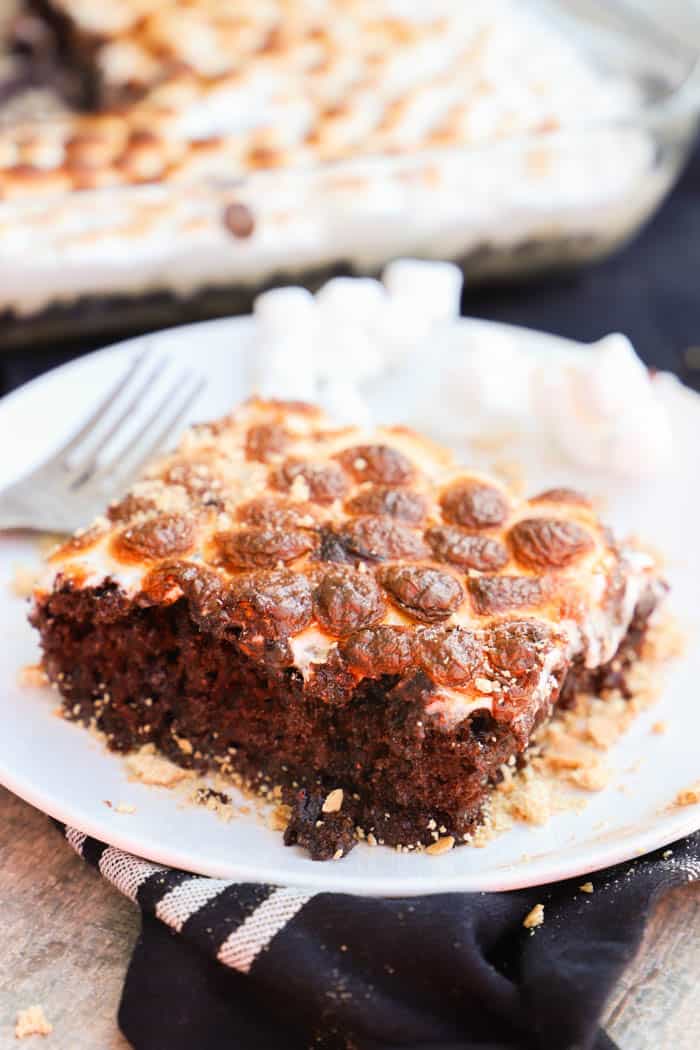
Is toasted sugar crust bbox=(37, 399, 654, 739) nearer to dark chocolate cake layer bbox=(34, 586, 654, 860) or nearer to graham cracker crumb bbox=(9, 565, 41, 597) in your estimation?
dark chocolate cake layer bbox=(34, 586, 654, 860)

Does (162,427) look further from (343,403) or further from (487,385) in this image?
(487,385)

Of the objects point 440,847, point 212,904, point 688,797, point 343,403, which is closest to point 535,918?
point 440,847

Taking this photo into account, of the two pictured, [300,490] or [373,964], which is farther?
[300,490]

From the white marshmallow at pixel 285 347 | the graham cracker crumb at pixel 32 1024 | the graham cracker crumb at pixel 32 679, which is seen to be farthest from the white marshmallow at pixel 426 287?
the graham cracker crumb at pixel 32 1024

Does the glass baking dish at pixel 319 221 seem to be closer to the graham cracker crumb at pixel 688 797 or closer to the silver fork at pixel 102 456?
the silver fork at pixel 102 456

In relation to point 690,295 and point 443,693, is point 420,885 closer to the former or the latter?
point 443,693

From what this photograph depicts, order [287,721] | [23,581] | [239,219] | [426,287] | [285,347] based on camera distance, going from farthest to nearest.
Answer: [239,219] → [426,287] → [285,347] → [23,581] → [287,721]

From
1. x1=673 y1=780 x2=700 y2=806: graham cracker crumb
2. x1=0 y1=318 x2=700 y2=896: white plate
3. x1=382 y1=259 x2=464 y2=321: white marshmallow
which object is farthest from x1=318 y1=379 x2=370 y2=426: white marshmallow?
x1=673 y1=780 x2=700 y2=806: graham cracker crumb
